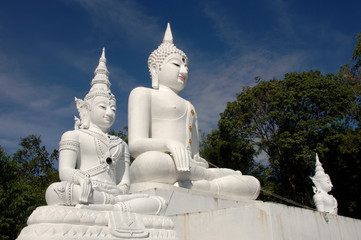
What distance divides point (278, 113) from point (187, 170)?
1273 cm

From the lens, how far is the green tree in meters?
17.4

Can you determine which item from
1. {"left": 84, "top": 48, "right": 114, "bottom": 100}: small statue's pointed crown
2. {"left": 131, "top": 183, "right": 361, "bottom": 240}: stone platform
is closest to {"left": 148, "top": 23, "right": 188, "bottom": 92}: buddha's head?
{"left": 84, "top": 48, "right": 114, "bottom": 100}: small statue's pointed crown

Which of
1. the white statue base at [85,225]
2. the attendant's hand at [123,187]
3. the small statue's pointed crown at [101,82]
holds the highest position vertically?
the small statue's pointed crown at [101,82]

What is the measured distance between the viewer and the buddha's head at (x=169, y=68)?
29.1 ft

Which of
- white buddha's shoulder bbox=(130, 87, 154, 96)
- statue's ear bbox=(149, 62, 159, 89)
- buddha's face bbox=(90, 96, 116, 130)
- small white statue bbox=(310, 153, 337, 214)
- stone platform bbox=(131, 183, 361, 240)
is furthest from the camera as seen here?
statue's ear bbox=(149, 62, 159, 89)

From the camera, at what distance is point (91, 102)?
5.97m

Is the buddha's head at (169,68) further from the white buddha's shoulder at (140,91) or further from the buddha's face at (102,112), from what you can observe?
the buddha's face at (102,112)

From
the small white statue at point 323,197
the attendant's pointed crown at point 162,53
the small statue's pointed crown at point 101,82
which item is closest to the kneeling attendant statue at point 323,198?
the small white statue at point 323,197

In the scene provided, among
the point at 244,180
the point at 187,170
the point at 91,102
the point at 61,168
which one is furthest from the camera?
the point at 244,180

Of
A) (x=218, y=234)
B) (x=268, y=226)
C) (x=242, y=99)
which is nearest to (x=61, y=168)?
(x=218, y=234)

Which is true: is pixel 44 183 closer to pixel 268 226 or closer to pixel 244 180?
pixel 244 180

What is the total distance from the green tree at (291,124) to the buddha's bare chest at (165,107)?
34.0 ft

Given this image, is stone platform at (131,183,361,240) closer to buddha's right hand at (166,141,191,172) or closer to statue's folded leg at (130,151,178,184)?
statue's folded leg at (130,151,178,184)

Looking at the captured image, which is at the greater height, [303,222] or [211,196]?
[211,196]
